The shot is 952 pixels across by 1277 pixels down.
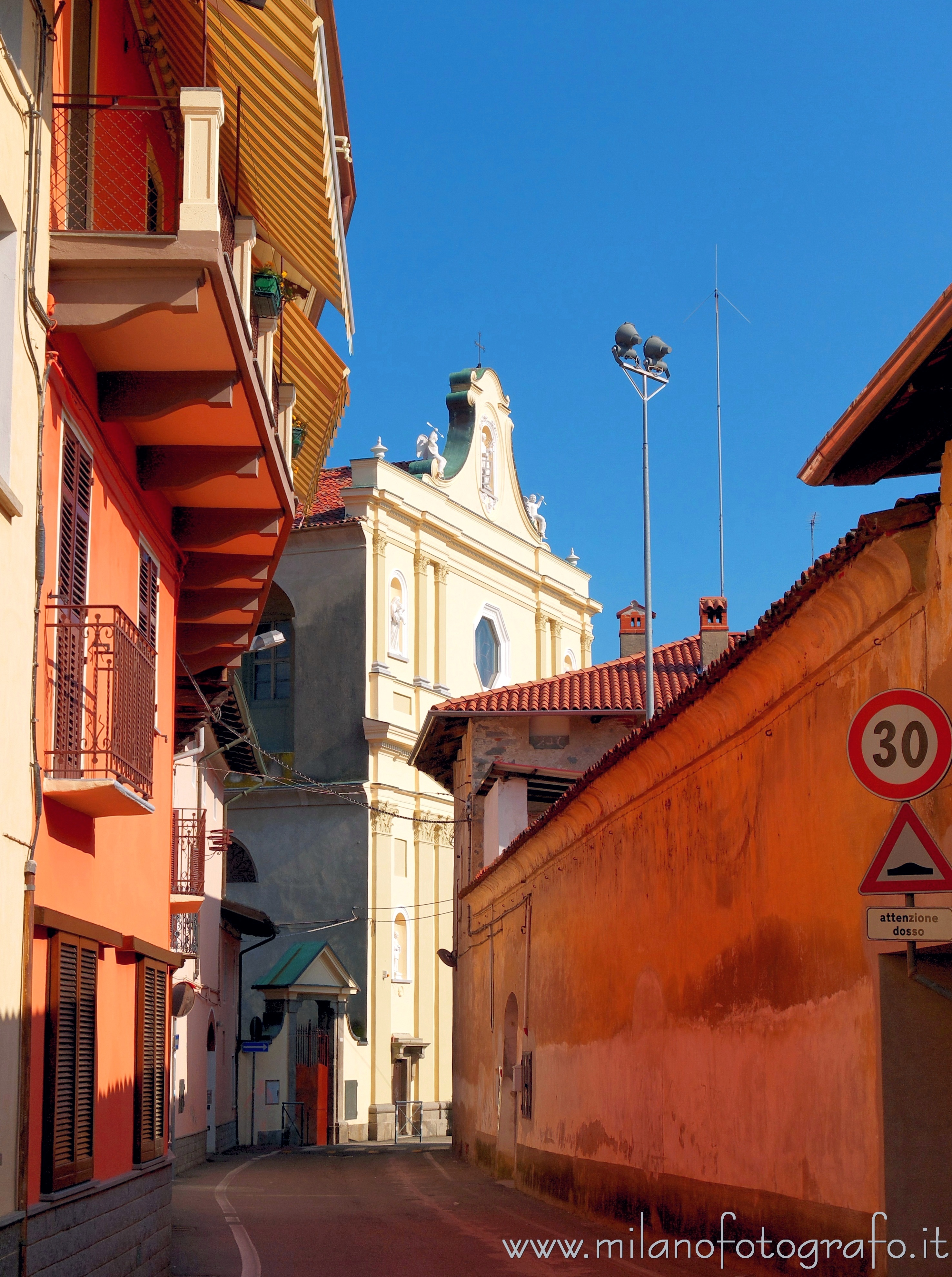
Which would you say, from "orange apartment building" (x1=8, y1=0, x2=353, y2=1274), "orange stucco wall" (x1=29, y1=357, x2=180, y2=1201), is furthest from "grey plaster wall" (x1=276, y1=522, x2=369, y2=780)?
"orange stucco wall" (x1=29, y1=357, x2=180, y2=1201)

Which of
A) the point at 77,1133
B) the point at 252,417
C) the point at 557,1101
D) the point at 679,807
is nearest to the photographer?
the point at 77,1133

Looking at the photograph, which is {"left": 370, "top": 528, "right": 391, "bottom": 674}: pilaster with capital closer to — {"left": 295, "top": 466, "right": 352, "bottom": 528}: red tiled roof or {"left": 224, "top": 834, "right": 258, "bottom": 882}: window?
{"left": 295, "top": 466, "right": 352, "bottom": 528}: red tiled roof

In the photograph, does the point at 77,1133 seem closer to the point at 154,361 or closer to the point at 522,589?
the point at 154,361

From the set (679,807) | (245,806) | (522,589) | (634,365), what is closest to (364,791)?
(245,806)

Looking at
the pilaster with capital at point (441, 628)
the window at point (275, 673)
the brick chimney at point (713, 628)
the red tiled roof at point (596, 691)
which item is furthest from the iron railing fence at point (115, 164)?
the pilaster with capital at point (441, 628)

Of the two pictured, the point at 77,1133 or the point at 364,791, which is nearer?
the point at 77,1133

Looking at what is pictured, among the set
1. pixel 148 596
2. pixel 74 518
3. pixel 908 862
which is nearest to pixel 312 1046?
pixel 148 596

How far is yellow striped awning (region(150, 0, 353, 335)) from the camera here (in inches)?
439

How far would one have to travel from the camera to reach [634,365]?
27.8 metres

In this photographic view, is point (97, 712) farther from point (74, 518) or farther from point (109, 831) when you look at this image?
point (109, 831)

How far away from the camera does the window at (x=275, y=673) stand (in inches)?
1735

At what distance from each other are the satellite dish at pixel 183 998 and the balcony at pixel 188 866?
3877 mm

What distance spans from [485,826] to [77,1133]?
19772mm

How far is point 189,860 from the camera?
20.9m
